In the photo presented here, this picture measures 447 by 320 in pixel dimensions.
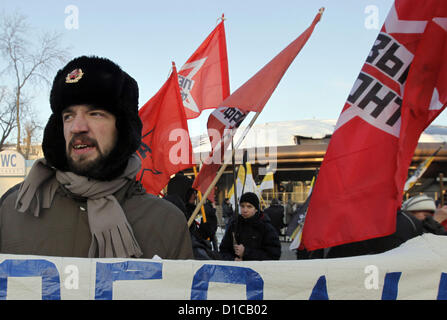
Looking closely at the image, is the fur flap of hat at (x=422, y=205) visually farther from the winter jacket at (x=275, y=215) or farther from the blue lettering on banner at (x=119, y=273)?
the winter jacket at (x=275, y=215)

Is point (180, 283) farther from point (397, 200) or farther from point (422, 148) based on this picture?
point (422, 148)

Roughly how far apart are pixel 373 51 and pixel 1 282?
2.65 meters

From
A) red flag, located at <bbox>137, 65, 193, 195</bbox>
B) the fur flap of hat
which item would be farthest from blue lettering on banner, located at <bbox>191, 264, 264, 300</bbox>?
the fur flap of hat

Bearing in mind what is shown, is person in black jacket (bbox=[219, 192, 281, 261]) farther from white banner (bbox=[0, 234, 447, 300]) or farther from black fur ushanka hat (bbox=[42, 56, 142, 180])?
white banner (bbox=[0, 234, 447, 300])

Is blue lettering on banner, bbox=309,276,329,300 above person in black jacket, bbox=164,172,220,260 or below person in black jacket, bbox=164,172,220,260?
above

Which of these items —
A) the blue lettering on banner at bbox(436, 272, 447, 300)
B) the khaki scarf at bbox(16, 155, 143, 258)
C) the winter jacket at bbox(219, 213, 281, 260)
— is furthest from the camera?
the winter jacket at bbox(219, 213, 281, 260)

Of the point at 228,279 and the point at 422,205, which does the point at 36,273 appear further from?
the point at 422,205

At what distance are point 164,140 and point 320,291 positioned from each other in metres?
3.67

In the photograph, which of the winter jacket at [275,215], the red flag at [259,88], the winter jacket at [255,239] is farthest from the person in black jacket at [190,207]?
the winter jacket at [275,215]

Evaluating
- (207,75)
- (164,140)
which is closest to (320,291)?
(164,140)

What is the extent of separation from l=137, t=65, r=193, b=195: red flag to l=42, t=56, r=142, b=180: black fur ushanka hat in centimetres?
261

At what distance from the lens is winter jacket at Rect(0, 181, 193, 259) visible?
182 cm

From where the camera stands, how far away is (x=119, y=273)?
1.52 meters

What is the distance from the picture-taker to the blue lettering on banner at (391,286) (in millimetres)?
1562
